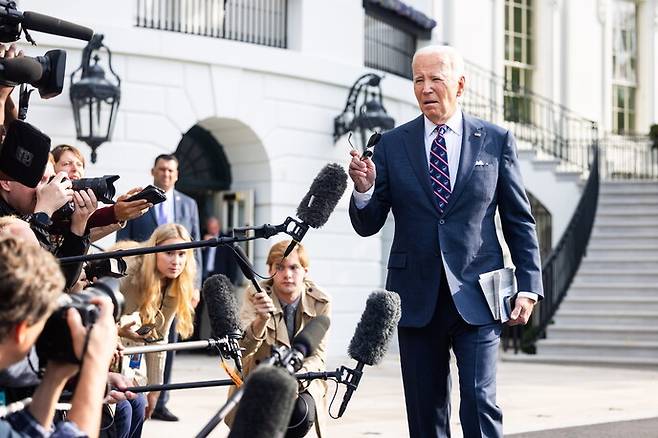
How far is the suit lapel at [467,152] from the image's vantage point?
551cm

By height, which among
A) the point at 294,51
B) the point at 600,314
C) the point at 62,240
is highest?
the point at 294,51

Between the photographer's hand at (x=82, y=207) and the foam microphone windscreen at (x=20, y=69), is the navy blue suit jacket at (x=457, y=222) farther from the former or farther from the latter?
the foam microphone windscreen at (x=20, y=69)

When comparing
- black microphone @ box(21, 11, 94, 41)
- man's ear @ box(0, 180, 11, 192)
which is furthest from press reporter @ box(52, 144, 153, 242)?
black microphone @ box(21, 11, 94, 41)

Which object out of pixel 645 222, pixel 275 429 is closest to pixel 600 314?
pixel 645 222

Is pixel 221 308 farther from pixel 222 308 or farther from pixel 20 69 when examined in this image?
pixel 20 69

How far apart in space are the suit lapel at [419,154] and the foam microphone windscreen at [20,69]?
2061 millimetres

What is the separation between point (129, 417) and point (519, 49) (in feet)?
61.6

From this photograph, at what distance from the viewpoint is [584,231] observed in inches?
771

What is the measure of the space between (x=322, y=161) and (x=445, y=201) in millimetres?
11267

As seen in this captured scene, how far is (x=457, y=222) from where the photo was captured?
549cm

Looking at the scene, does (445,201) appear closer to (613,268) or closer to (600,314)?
(600,314)

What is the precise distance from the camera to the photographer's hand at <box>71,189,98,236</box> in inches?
185

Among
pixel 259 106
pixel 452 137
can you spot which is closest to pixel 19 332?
pixel 452 137

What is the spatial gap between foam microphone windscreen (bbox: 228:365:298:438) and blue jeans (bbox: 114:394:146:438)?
8.68ft
